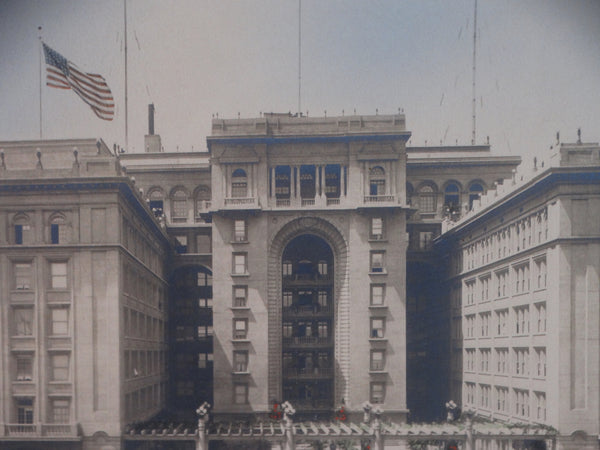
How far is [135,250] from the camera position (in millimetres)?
51094

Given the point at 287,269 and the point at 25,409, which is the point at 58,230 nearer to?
the point at 25,409

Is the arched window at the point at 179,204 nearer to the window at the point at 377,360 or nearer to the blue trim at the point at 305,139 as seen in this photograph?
the blue trim at the point at 305,139

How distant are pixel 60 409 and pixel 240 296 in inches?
838

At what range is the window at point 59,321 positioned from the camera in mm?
43000

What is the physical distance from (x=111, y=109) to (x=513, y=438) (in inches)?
1373

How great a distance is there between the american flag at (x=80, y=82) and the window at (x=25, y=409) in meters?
19.4

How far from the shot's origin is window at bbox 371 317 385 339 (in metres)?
59.9

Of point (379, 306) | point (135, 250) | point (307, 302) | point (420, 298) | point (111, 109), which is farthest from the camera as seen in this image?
point (420, 298)

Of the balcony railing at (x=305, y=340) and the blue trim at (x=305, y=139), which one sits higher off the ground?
the blue trim at (x=305, y=139)

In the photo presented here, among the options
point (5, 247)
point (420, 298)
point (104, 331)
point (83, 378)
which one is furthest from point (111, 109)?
point (420, 298)

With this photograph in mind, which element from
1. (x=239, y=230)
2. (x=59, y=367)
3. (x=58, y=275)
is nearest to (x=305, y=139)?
(x=239, y=230)

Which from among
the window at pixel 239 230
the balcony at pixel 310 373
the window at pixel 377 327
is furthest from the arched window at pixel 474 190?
the window at pixel 239 230

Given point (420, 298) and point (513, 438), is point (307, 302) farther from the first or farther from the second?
point (513, 438)

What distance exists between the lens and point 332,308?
209ft
